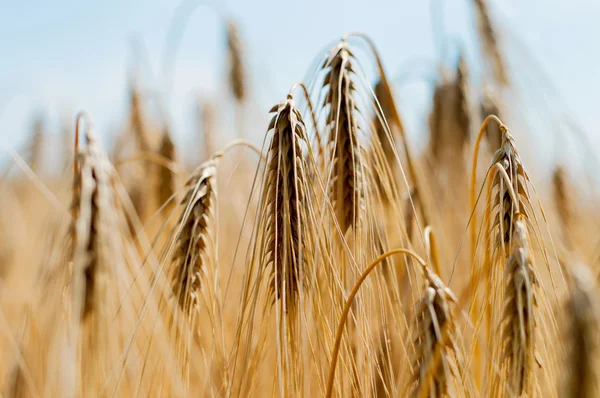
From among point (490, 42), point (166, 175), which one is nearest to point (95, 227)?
point (166, 175)

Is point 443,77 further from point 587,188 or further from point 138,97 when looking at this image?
point 138,97

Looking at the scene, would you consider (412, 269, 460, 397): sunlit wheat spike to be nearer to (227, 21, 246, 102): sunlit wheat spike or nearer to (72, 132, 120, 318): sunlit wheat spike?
(72, 132, 120, 318): sunlit wheat spike

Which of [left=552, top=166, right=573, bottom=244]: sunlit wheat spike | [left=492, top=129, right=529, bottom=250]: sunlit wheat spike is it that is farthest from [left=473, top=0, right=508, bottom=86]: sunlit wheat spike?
[left=492, top=129, right=529, bottom=250]: sunlit wheat spike

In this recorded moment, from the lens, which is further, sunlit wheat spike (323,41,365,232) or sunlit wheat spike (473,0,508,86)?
sunlit wheat spike (473,0,508,86)

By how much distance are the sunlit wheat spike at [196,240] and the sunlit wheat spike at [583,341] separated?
454 millimetres

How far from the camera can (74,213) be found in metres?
0.64

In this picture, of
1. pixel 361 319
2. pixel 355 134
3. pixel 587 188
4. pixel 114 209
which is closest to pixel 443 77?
pixel 587 188

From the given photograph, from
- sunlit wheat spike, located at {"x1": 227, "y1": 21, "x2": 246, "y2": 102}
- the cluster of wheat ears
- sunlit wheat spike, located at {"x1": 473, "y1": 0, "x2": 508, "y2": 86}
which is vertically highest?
sunlit wheat spike, located at {"x1": 227, "y1": 21, "x2": 246, "y2": 102}

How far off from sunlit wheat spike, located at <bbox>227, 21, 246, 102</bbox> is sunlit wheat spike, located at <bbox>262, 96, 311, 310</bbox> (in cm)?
139

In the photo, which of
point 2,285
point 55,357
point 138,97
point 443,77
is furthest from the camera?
point 138,97

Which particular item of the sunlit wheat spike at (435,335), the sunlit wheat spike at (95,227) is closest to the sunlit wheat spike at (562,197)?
the sunlit wheat spike at (435,335)

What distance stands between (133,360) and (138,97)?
148 centimetres

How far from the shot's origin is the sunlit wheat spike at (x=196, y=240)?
0.71 m

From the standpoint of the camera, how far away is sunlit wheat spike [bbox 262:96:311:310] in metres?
0.64
